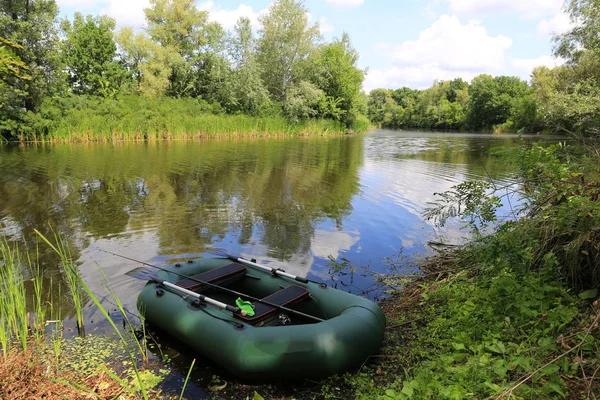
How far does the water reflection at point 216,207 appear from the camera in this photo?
6.21 m

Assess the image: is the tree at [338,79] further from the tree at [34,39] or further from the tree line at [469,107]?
the tree at [34,39]

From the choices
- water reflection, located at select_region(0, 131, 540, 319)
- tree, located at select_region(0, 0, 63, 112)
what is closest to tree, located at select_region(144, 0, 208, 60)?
tree, located at select_region(0, 0, 63, 112)

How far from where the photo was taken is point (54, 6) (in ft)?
66.3

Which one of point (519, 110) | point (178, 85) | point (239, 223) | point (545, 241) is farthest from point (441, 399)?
point (519, 110)

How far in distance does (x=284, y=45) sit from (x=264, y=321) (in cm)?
3126

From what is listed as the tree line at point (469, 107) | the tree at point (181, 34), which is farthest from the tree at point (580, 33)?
the tree at point (181, 34)

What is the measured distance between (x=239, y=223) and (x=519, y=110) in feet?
155

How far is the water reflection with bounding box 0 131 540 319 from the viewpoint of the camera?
244 inches

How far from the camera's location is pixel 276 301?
376 cm

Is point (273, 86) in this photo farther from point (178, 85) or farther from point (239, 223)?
point (239, 223)

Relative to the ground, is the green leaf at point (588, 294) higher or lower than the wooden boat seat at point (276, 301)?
higher

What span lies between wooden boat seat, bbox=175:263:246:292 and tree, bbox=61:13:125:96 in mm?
26321

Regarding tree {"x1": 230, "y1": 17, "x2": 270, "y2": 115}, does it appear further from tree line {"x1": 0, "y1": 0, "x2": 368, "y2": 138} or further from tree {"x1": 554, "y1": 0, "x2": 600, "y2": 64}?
tree {"x1": 554, "y1": 0, "x2": 600, "y2": 64}

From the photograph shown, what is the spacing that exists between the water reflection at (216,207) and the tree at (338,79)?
69.5 feet
